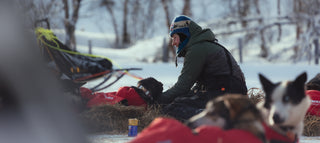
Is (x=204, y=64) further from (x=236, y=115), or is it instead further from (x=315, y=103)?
(x=236, y=115)

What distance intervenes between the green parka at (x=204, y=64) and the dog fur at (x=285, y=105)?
1533mm

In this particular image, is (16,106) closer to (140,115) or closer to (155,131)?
(155,131)

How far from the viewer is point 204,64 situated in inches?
143

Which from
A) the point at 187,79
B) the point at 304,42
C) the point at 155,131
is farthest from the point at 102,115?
the point at 304,42

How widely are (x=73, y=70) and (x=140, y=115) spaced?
3.40 meters

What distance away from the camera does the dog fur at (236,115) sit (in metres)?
1.81

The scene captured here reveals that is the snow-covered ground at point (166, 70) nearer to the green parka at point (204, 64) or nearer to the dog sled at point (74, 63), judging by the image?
the dog sled at point (74, 63)

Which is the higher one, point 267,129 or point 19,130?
point 19,130

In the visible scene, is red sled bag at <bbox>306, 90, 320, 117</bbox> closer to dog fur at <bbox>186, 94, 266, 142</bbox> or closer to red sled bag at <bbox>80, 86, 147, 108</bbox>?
red sled bag at <bbox>80, 86, 147, 108</bbox>

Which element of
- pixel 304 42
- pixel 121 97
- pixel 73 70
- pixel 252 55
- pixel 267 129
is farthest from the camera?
pixel 252 55

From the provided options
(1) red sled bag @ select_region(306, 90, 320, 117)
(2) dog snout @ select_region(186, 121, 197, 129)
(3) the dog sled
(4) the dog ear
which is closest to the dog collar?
(4) the dog ear

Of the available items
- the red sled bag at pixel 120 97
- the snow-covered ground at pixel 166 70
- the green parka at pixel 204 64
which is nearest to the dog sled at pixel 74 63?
the snow-covered ground at pixel 166 70

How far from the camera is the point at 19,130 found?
1178 mm

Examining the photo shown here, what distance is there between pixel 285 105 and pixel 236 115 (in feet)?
0.92
